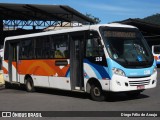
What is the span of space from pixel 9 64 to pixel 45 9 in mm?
17909

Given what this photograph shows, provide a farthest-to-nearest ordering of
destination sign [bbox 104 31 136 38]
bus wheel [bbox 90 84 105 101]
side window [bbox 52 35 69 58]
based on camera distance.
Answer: side window [bbox 52 35 69 58] → destination sign [bbox 104 31 136 38] → bus wheel [bbox 90 84 105 101]

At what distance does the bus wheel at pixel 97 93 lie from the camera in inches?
533

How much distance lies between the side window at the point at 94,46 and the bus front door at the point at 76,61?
397mm

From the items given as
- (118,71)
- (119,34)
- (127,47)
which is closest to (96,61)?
(118,71)

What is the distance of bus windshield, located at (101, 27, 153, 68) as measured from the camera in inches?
525

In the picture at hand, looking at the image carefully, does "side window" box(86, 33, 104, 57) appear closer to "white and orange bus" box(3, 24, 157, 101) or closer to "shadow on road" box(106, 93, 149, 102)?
"white and orange bus" box(3, 24, 157, 101)

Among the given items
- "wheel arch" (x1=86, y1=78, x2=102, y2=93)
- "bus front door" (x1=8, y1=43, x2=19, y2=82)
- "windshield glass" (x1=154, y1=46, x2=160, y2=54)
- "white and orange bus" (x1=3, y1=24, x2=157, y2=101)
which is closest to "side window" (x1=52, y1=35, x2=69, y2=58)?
"white and orange bus" (x1=3, y1=24, x2=157, y2=101)

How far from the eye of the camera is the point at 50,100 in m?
14.3

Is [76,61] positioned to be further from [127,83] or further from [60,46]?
[127,83]

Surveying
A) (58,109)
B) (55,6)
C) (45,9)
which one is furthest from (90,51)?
(45,9)

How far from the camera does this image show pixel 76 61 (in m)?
14.8

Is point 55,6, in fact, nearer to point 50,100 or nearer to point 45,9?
point 45,9

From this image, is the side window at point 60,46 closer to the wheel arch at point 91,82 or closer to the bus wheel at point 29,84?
the wheel arch at point 91,82

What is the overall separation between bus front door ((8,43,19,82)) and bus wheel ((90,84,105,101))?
642 cm
